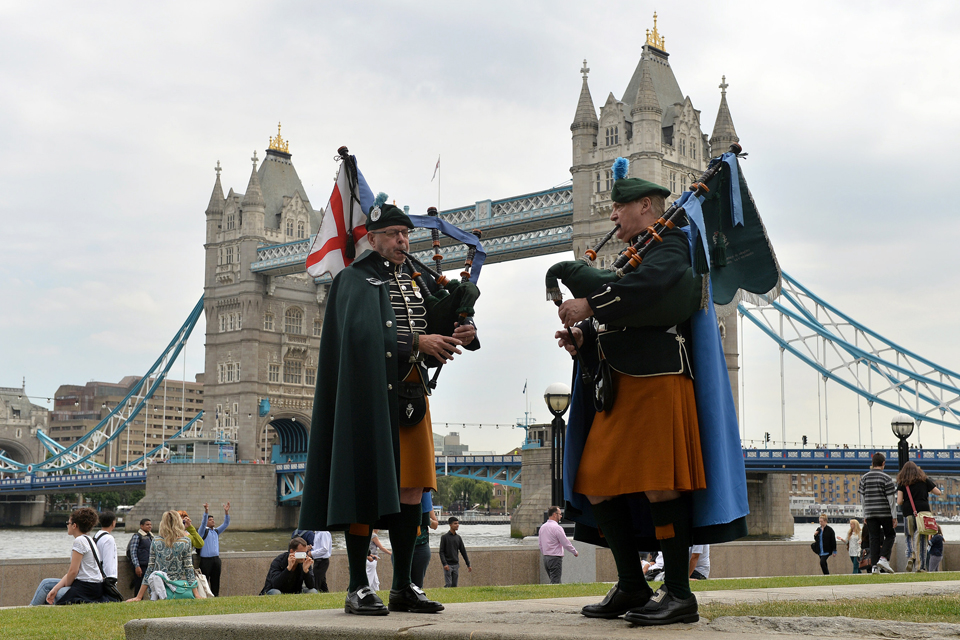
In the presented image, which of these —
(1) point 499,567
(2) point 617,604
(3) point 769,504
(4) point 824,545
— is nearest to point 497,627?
(2) point 617,604

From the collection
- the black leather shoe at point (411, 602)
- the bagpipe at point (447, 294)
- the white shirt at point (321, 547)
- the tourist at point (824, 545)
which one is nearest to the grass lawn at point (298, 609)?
the black leather shoe at point (411, 602)

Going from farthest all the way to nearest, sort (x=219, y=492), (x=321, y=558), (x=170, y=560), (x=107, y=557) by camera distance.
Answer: (x=219, y=492) < (x=321, y=558) < (x=170, y=560) < (x=107, y=557)

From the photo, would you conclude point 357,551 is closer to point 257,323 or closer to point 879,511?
point 879,511

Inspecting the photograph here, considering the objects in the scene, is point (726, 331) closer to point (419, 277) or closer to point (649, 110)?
point (649, 110)

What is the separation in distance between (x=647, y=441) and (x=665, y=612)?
0.58 m

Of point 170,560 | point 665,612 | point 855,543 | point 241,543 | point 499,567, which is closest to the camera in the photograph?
point 665,612

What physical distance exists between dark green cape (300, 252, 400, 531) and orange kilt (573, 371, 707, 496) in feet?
2.52

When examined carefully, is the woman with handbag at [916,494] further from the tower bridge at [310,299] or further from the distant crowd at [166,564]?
the tower bridge at [310,299]

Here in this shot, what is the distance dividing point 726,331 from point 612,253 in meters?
5.45

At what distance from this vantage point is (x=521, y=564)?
39.1 ft

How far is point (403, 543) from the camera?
13.9 ft

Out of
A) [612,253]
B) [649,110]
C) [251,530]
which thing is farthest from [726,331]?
[251,530]

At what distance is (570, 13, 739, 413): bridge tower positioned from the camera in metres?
35.7

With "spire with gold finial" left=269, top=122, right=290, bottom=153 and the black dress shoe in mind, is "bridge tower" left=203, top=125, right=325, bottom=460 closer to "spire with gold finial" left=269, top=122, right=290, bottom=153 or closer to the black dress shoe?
"spire with gold finial" left=269, top=122, right=290, bottom=153
